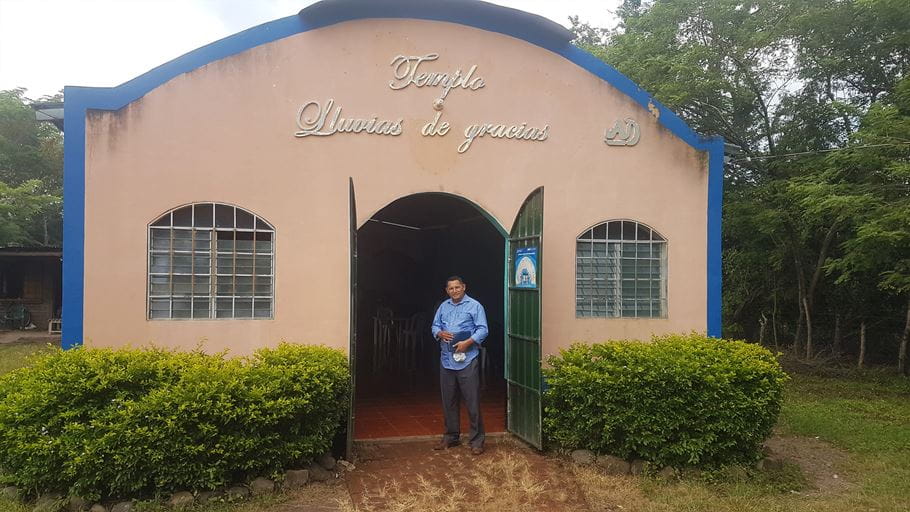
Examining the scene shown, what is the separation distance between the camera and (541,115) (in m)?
7.41

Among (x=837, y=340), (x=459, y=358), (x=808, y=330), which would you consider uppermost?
(x=459, y=358)

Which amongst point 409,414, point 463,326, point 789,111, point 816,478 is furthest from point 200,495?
point 789,111

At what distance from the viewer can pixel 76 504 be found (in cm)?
485

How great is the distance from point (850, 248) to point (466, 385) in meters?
7.72

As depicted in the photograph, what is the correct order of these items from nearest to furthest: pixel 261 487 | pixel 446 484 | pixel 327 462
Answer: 1. pixel 261 487
2. pixel 446 484
3. pixel 327 462

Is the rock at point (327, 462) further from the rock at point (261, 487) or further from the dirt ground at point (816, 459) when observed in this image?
the dirt ground at point (816, 459)

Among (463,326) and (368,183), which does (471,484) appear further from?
(368,183)

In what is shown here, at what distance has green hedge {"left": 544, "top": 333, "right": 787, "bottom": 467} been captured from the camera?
19.4 feet

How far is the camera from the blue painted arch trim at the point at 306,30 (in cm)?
620

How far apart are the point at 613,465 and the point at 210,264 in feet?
13.6

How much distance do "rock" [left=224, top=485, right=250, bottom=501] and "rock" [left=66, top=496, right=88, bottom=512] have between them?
37.1 inches

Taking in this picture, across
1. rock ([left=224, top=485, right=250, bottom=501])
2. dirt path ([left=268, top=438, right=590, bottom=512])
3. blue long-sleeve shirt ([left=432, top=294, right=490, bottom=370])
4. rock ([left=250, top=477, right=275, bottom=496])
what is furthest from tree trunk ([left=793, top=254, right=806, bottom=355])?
rock ([left=224, top=485, right=250, bottom=501])

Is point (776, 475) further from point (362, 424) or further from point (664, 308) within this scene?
point (362, 424)

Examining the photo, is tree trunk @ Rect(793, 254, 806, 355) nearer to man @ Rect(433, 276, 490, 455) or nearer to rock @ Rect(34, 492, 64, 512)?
man @ Rect(433, 276, 490, 455)
